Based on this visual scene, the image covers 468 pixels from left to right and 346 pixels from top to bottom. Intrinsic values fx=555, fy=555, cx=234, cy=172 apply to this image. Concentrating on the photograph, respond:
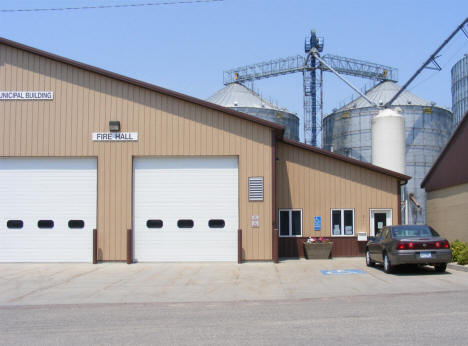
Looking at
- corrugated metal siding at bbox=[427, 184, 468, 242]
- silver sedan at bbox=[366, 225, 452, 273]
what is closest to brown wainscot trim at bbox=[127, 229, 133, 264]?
silver sedan at bbox=[366, 225, 452, 273]

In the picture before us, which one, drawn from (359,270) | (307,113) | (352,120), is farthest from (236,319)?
(307,113)

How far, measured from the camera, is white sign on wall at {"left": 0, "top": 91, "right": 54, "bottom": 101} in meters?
20.7

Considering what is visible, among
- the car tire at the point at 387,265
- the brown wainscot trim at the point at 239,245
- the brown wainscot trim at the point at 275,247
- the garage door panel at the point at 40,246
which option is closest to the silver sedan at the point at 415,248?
the car tire at the point at 387,265

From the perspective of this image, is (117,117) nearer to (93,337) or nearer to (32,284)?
(32,284)

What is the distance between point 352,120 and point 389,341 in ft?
106

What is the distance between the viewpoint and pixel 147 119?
20719 mm

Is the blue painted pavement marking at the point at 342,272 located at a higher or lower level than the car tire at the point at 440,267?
lower

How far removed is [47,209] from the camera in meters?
20.8

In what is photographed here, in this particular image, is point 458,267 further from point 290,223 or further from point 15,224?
point 15,224

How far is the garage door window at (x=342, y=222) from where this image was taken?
2294 cm

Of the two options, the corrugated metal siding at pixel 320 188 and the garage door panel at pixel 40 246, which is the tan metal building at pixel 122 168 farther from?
the corrugated metal siding at pixel 320 188

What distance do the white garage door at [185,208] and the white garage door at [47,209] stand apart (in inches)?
73.4

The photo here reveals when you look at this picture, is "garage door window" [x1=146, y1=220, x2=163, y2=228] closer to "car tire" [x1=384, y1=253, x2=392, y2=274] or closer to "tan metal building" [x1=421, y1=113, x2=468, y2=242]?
"car tire" [x1=384, y1=253, x2=392, y2=274]

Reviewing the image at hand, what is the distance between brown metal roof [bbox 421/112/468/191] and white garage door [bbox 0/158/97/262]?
1443cm
